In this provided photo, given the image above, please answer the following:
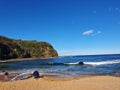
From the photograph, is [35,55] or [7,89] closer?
[7,89]

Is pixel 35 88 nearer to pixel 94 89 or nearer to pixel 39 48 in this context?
pixel 94 89

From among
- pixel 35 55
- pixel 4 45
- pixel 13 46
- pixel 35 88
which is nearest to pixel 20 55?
pixel 13 46

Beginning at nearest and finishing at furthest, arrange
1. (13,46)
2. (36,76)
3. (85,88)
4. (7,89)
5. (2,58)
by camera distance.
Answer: (7,89)
(85,88)
(36,76)
(2,58)
(13,46)

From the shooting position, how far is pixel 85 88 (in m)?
17.2

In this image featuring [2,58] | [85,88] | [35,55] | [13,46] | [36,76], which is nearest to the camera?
[85,88]

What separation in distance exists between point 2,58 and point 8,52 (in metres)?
8.20

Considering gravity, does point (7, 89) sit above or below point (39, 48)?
below

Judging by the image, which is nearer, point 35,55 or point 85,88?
point 85,88

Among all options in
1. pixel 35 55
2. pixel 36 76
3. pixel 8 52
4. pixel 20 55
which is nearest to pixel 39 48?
pixel 35 55

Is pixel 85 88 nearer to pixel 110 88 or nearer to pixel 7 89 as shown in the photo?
pixel 110 88

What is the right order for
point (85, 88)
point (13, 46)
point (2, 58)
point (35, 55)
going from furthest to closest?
point (35, 55) → point (13, 46) → point (2, 58) → point (85, 88)

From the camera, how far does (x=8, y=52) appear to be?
142375 millimetres

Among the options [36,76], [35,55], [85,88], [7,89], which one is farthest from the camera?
[35,55]

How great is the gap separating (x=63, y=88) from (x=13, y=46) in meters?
137
